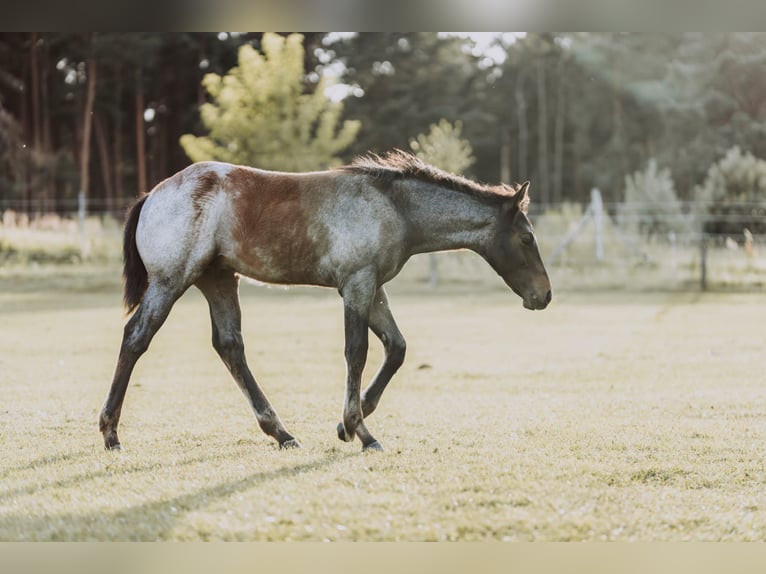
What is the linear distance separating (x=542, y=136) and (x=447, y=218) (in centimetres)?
2908

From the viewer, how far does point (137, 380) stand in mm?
7508

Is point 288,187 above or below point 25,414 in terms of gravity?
above

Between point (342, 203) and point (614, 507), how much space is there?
195 centimetres

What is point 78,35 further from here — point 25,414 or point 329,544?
point 329,544

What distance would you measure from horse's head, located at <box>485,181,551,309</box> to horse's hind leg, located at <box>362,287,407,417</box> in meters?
0.60

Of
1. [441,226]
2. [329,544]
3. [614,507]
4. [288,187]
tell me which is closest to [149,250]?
[288,187]

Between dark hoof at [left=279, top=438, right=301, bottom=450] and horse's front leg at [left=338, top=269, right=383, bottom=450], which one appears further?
dark hoof at [left=279, top=438, right=301, bottom=450]

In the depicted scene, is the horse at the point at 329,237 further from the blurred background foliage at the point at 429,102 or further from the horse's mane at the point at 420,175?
the blurred background foliage at the point at 429,102

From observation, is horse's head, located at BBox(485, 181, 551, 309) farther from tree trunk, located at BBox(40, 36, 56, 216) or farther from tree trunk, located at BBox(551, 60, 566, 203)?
tree trunk, located at BBox(551, 60, 566, 203)

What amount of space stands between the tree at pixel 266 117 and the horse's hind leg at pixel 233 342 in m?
14.1

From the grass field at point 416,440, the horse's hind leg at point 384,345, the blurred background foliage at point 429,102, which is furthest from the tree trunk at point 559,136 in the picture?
the horse's hind leg at point 384,345

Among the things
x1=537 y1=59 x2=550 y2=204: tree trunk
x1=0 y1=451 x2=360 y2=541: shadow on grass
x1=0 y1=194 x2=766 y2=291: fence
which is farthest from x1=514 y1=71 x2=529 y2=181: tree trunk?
x1=0 y1=451 x2=360 y2=541: shadow on grass

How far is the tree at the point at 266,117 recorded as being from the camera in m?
19.0

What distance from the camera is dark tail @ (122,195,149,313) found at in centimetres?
494
